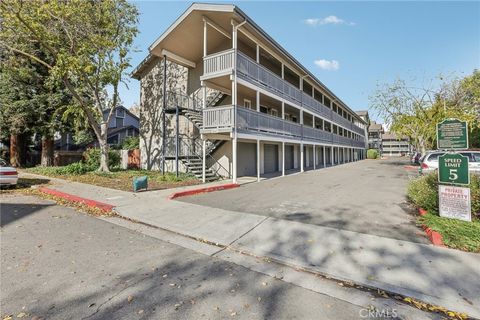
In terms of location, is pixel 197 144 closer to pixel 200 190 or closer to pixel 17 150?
pixel 200 190

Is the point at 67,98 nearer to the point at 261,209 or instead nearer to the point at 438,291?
the point at 261,209

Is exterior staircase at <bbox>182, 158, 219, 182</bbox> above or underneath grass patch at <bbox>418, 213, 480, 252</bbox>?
above

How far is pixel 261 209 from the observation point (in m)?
7.60

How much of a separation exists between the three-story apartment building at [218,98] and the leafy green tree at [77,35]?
266 centimetres

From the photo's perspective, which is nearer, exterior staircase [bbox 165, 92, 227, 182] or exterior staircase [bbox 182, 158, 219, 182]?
exterior staircase [bbox 182, 158, 219, 182]

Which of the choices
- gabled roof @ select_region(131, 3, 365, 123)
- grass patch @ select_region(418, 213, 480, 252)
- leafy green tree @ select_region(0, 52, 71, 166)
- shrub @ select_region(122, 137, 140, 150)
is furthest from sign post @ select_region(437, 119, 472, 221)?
shrub @ select_region(122, 137, 140, 150)

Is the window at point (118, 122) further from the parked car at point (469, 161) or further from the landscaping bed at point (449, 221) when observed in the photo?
the landscaping bed at point (449, 221)

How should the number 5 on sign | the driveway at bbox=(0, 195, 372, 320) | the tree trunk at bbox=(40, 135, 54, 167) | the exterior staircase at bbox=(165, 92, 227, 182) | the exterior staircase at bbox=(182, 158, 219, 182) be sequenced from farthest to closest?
1. the tree trunk at bbox=(40, 135, 54, 167)
2. the exterior staircase at bbox=(165, 92, 227, 182)
3. the exterior staircase at bbox=(182, 158, 219, 182)
4. the number 5 on sign
5. the driveway at bbox=(0, 195, 372, 320)

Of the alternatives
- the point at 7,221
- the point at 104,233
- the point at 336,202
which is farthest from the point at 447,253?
the point at 7,221

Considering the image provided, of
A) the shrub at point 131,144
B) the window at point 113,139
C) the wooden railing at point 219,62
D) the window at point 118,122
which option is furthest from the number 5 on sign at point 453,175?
the window at point 118,122

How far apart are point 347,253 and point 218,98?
536 inches

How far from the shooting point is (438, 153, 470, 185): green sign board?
5.61 metres

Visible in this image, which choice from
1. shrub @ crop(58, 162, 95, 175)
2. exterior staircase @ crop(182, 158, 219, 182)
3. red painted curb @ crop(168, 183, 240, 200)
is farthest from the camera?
shrub @ crop(58, 162, 95, 175)

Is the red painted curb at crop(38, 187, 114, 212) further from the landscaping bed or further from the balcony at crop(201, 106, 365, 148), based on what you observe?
the landscaping bed
